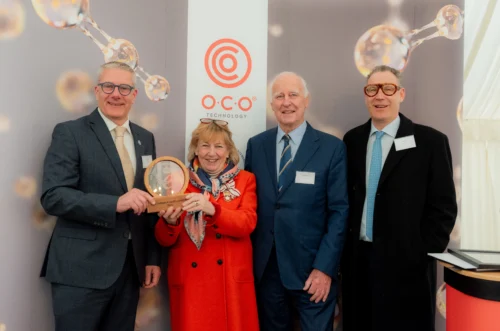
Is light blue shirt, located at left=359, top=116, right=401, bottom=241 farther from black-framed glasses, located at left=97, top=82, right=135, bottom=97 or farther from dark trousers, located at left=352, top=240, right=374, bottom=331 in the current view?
black-framed glasses, located at left=97, top=82, right=135, bottom=97

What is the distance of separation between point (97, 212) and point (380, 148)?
5.82 feet

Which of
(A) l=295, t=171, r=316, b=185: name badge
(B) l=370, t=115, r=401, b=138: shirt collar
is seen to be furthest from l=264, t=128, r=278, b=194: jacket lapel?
(B) l=370, t=115, r=401, b=138: shirt collar

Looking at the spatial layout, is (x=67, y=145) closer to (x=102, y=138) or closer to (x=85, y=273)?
(x=102, y=138)

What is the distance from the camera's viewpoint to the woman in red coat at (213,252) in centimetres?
245

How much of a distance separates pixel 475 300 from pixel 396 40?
7.42 ft

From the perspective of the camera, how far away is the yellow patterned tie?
2420mm

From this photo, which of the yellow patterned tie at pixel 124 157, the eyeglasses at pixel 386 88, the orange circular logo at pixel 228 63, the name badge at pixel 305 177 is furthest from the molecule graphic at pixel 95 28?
the eyeglasses at pixel 386 88

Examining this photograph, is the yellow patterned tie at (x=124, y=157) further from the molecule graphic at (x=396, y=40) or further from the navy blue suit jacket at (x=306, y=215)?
the molecule graphic at (x=396, y=40)

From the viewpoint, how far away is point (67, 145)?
7.39ft

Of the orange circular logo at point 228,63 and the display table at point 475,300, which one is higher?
the orange circular logo at point 228,63

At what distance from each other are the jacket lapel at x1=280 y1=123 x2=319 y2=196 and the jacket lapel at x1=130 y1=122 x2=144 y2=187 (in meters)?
0.86

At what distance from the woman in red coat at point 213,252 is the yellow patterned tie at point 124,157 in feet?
1.00

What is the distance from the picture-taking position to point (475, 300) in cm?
164

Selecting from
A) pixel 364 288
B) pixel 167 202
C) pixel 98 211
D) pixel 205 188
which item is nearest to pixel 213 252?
pixel 205 188
